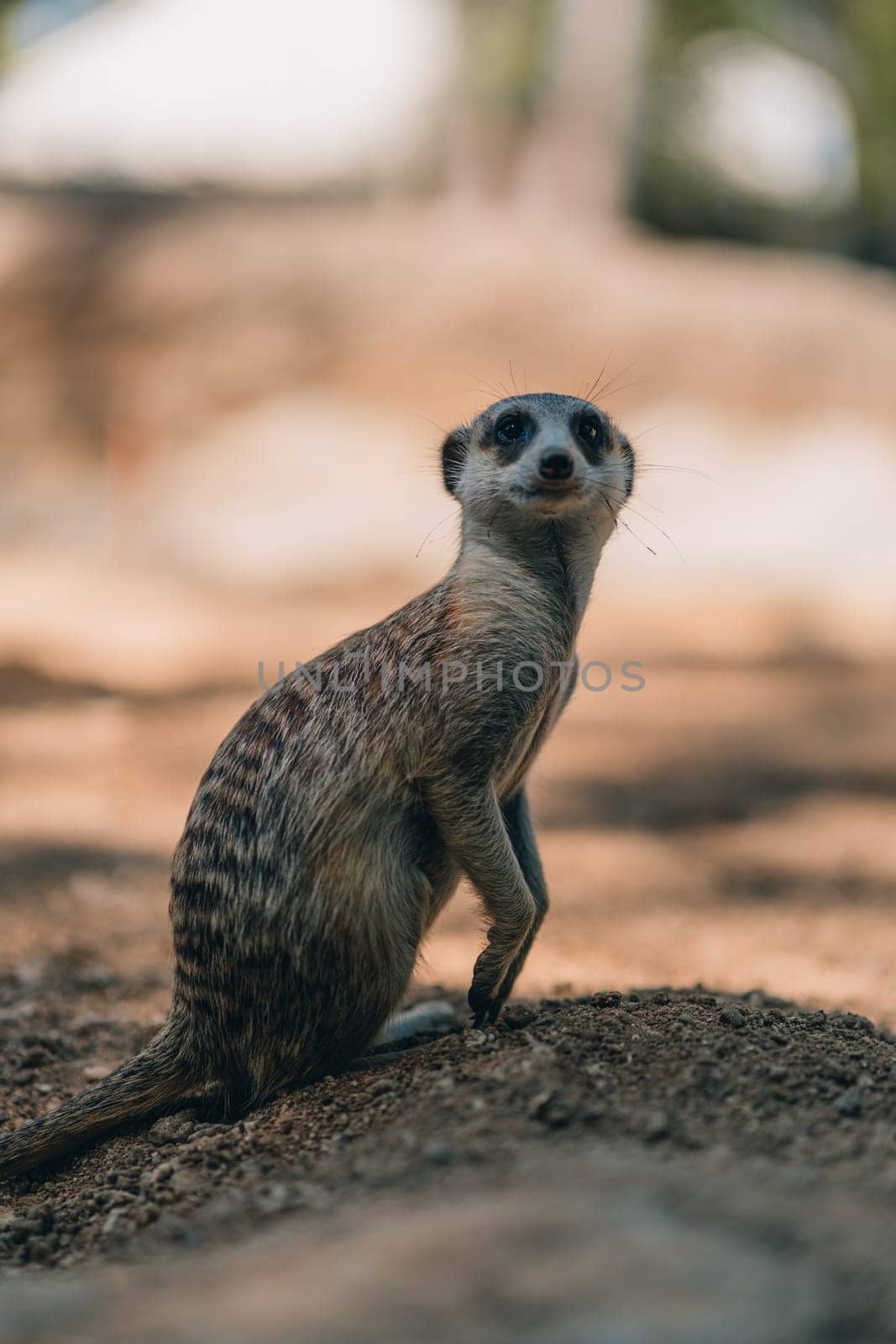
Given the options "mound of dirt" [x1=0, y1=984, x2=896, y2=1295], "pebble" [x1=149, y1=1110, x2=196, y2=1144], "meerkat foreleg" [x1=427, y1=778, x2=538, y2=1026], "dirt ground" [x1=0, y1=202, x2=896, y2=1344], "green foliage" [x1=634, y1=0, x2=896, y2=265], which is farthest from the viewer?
"green foliage" [x1=634, y1=0, x2=896, y2=265]

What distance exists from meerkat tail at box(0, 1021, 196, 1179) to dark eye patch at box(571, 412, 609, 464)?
5.46 ft

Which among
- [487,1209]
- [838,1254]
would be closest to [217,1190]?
[487,1209]

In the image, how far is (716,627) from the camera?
9594 millimetres

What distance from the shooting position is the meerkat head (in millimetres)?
2980

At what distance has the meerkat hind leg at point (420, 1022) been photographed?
10.7ft

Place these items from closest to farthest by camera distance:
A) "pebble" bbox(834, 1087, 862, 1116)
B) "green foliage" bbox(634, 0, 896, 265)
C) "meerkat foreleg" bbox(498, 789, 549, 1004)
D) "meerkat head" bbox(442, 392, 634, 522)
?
"pebble" bbox(834, 1087, 862, 1116) → "meerkat head" bbox(442, 392, 634, 522) → "meerkat foreleg" bbox(498, 789, 549, 1004) → "green foliage" bbox(634, 0, 896, 265)

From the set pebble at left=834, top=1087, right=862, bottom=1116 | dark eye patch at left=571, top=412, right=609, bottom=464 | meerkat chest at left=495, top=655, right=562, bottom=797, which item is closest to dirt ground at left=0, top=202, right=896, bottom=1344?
pebble at left=834, top=1087, right=862, bottom=1116

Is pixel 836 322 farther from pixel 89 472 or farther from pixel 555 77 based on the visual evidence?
pixel 89 472

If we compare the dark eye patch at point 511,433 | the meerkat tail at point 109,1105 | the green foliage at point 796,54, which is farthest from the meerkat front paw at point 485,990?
the green foliage at point 796,54

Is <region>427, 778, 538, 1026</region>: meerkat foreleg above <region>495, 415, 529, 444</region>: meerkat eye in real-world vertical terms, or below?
below

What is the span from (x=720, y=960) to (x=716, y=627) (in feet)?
17.0

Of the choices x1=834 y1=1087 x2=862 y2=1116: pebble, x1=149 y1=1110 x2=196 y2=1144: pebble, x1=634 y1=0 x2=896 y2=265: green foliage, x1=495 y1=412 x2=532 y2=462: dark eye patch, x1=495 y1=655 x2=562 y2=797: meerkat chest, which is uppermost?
x1=634 y1=0 x2=896 y2=265: green foliage

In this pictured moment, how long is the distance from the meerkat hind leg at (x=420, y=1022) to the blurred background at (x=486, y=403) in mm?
167

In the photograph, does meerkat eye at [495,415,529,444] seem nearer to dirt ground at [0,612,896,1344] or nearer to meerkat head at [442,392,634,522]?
meerkat head at [442,392,634,522]
